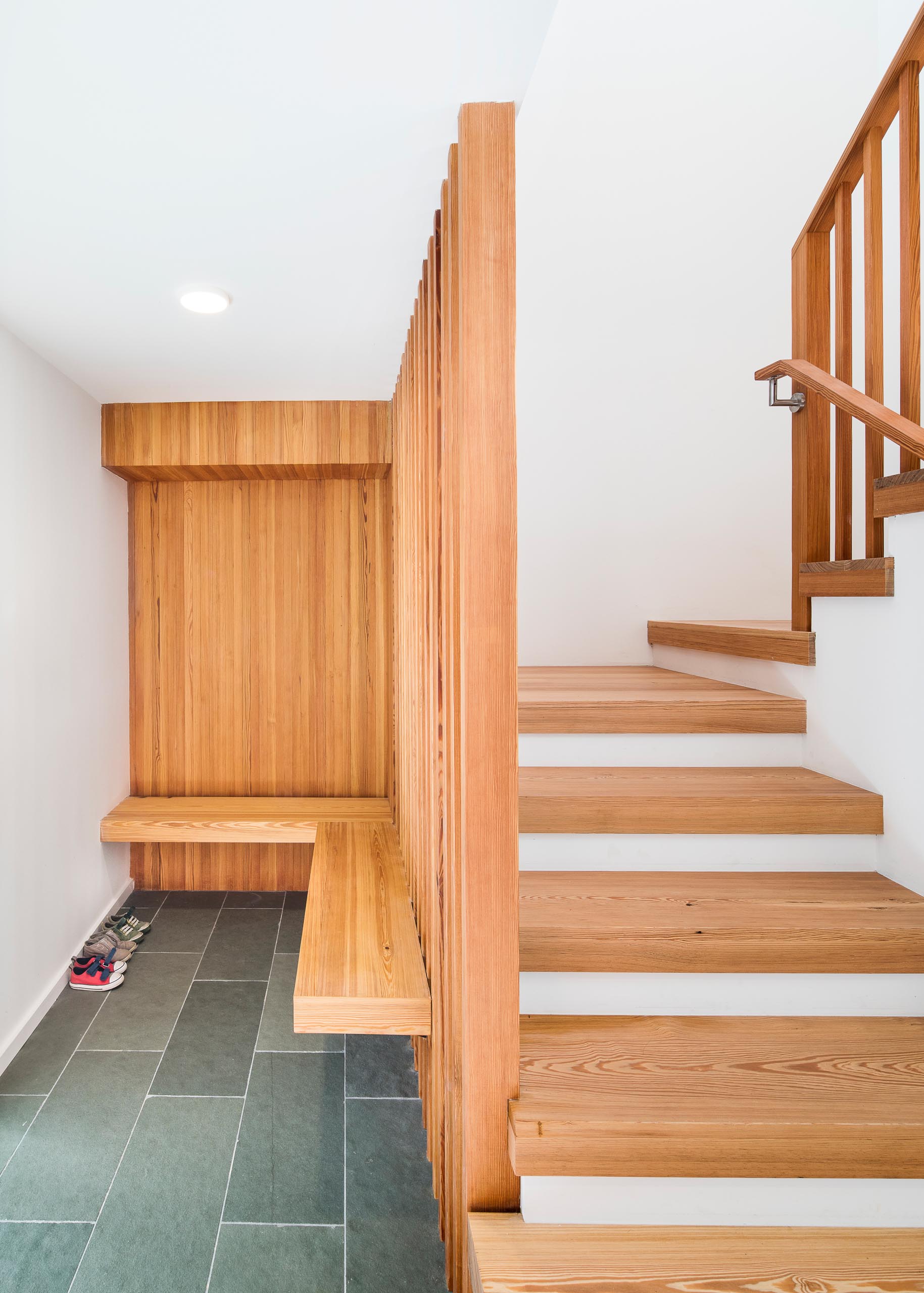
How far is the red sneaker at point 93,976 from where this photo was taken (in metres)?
2.72

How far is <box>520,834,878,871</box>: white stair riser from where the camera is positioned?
6.17 ft

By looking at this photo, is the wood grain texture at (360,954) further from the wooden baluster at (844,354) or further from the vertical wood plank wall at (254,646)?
the wooden baluster at (844,354)

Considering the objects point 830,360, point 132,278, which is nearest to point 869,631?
point 830,360

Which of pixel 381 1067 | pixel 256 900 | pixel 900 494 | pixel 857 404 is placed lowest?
pixel 381 1067

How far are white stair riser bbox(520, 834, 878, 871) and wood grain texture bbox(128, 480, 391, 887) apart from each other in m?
1.84

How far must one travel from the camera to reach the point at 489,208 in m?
1.30

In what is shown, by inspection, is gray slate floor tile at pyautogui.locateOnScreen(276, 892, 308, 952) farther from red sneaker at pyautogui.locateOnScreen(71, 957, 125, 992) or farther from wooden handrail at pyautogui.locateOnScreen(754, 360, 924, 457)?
wooden handrail at pyautogui.locateOnScreen(754, 360, 924, 457)

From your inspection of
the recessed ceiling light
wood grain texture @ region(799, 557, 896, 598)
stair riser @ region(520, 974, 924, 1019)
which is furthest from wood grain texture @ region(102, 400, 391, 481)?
stair riser @ region(520, 974, 924, 1019)

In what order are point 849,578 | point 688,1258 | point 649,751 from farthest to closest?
point 649,751 < point 849,578 < point 688,1258

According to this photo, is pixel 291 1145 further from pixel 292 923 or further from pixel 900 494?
pixel 900 494

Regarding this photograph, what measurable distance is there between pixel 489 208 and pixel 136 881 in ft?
11.9

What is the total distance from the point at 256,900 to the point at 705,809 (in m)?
2.62

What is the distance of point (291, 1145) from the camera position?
196 cm

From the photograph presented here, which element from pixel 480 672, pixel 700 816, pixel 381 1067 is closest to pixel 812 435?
pixel 700 816
